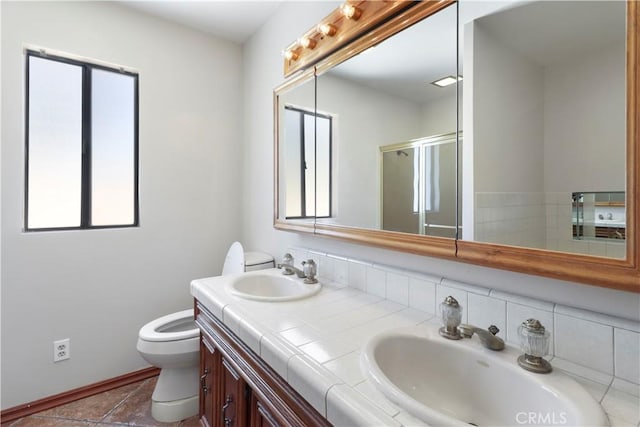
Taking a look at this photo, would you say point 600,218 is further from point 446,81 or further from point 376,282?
point 376,282

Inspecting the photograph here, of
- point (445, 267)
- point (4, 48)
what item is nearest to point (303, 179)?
point (445, 267)

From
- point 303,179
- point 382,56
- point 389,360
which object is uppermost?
point 382,56

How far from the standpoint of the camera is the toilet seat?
1616mm

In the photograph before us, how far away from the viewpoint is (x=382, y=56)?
1242 mm

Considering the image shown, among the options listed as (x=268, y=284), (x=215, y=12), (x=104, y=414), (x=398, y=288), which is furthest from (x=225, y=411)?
(x=215, y=12)

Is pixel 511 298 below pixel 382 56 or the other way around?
below

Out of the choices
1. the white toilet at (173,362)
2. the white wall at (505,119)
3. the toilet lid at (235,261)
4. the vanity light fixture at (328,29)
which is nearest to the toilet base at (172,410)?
the white toilet at (173,362)

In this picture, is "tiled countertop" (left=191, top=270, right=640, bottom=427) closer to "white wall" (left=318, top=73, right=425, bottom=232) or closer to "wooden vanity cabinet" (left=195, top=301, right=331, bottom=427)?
"wooden vanity cabinet" (left=195, top=301, right=331, bottom=427)

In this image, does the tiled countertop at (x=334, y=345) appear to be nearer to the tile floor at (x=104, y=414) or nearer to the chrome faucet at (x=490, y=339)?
the chrome faucet at (x=490, y=339)

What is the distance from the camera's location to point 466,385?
2.63ft

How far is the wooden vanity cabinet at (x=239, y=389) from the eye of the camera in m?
0.80

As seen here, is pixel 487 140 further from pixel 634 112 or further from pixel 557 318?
pixel 557 318

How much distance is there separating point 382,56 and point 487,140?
1.94 feet

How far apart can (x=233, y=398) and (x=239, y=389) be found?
0.10m
